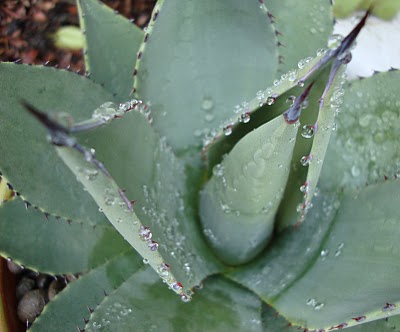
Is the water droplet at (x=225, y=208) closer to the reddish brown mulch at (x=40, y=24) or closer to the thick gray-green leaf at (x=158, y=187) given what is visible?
the thick gray-green leaf at (x=158, y=187)

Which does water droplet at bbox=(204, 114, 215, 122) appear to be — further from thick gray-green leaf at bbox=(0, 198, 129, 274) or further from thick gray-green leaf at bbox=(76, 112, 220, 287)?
thick gray-green leaf at bbox=(0, 198, 129, 274)

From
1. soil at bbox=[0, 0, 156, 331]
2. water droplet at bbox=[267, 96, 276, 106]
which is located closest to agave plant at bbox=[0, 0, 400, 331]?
Result: water droplet at bbox=[267, 96, 276, 106]

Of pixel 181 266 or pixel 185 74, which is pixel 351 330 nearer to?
pixel 181 266

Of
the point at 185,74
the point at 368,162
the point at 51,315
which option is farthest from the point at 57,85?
the point at 368,162

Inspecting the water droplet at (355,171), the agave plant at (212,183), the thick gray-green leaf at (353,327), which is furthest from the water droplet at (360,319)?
the water droplet at (355,171)

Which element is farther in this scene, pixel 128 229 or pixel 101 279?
pixel 101 279

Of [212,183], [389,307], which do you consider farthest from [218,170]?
[389,307]
